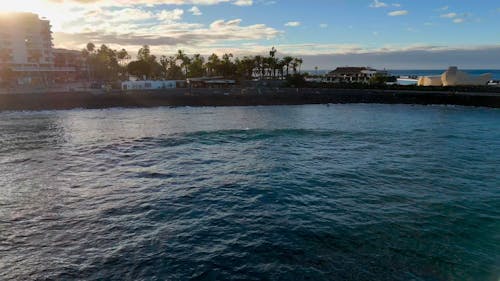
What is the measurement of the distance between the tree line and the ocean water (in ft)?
241

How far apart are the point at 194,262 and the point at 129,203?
884 cm

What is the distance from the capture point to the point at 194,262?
49.2 feet

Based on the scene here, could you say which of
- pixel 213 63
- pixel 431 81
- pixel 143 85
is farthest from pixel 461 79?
pixel 143 85

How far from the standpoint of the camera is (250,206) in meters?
21.6

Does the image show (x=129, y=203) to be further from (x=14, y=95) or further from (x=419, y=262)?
(x=14, y=95)

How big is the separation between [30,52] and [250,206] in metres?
138

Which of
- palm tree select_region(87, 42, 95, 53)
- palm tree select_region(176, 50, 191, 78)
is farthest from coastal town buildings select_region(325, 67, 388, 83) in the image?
palm tree select_region(87, 42, 95, 53)

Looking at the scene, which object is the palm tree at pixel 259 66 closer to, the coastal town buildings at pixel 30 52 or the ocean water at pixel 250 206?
the coastal town buildings at pixel 30 52

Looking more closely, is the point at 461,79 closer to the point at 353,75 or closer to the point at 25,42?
the point at 353,75

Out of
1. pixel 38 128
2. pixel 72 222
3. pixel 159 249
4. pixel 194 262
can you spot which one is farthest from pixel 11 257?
pixel 38 128

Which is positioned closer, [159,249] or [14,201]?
[159,249]

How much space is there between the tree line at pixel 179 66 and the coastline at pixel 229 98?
2620cm

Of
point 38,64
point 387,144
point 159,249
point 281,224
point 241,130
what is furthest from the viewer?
point 38,64

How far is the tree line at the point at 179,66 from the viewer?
116 meters
